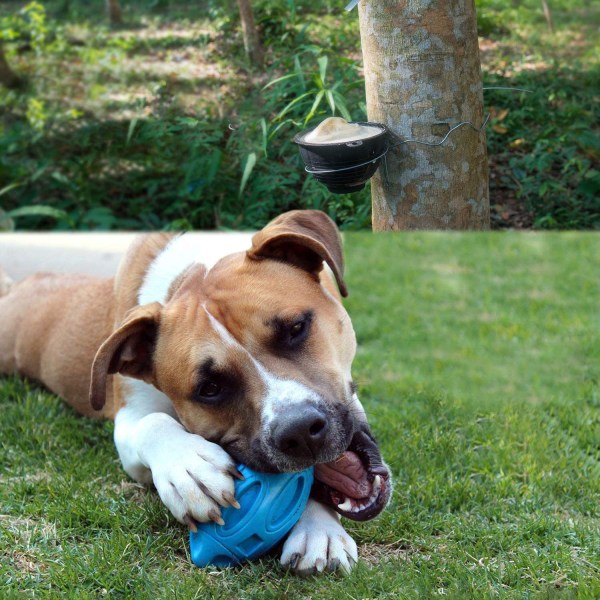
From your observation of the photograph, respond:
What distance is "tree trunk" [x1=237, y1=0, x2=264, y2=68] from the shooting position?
12.6ft

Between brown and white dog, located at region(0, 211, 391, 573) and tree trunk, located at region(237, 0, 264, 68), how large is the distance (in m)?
0.84

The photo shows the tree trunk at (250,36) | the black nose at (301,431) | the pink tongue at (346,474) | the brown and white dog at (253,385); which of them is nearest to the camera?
the black nose at (301,431)

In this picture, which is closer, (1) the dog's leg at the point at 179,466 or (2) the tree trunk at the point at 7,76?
(1) the dog's leg at the point at 179,466

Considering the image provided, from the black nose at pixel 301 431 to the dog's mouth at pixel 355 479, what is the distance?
0.97 ft

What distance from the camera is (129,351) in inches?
129

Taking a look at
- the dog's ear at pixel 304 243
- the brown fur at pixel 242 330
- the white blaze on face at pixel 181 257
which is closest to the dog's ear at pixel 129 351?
the brown fur at pixel 242 330

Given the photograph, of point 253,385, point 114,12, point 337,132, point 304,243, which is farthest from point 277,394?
point 114,12

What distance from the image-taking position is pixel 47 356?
4.58m

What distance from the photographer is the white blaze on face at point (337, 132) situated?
3621 mm

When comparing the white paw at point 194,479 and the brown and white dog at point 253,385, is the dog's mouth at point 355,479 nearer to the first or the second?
the brown and white dog at point 253,385

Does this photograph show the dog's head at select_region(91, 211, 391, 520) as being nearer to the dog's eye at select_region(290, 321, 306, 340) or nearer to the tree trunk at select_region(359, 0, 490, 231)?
the dog's eye at select_region(290, 321, 306, 340)

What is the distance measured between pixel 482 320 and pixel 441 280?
2.15 feet

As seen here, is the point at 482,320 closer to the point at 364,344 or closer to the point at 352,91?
the point at 364,344

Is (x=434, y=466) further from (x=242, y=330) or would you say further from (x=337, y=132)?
(x=337, y=132)
